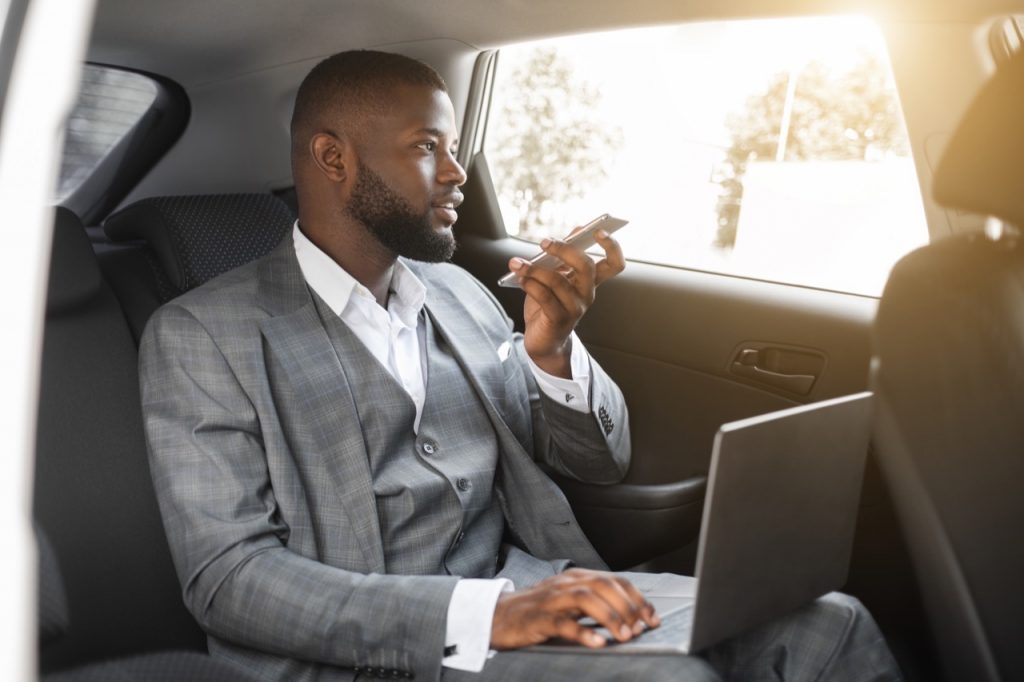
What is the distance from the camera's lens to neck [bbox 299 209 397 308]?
162cm

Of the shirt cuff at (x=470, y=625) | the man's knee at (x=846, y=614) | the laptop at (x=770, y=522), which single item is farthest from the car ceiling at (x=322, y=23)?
the shirt cuff at (x=470, y=625)

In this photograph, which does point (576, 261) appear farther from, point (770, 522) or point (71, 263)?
point (71, 263)

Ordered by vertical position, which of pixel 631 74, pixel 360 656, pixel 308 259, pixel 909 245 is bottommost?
pixel 360 656

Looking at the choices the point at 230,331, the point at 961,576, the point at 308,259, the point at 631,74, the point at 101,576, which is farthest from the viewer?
the point at 631,74

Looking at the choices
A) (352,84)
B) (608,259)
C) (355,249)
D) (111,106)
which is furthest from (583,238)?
(111,106)

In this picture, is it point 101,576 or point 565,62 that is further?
point 565,62

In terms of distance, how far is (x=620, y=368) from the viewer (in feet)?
6.84

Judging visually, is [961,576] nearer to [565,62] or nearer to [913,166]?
[913,166]

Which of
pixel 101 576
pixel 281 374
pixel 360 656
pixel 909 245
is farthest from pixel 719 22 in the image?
pixel 101 576

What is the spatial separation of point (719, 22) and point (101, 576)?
4.22ft

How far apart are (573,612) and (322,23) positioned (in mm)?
1177

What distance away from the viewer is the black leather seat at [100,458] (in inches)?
40.9

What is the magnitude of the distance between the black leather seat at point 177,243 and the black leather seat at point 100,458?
0.23 ft

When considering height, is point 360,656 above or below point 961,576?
below
